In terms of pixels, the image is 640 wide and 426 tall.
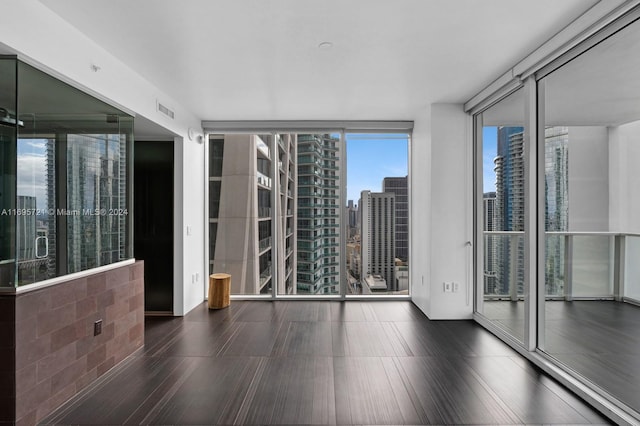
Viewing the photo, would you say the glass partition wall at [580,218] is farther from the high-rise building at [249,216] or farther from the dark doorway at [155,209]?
the dark doorway at [155,209]

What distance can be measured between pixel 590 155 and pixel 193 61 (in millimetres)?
3410

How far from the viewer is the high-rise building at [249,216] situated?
17.8 feet

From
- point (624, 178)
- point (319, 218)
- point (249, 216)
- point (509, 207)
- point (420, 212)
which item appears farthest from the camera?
point (319, 218)

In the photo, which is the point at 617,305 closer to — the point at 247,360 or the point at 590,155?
the point at 590,155

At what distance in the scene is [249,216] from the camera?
5.41 m

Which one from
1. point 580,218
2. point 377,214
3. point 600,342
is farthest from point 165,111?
point 600,342

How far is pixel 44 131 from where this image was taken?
2369 millimetres

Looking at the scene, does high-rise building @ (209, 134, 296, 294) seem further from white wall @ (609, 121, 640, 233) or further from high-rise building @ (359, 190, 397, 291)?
white wall @ (609, 121, 640, 233)

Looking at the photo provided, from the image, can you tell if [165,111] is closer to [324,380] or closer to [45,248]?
[45,248]

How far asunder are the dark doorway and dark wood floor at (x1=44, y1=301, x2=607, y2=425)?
0.79m

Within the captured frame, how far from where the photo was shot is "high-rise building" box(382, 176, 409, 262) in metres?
5.46

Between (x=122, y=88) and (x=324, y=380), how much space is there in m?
3.16

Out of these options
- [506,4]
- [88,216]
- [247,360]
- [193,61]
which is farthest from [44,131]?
[506,4]

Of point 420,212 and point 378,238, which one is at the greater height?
point 420,212
